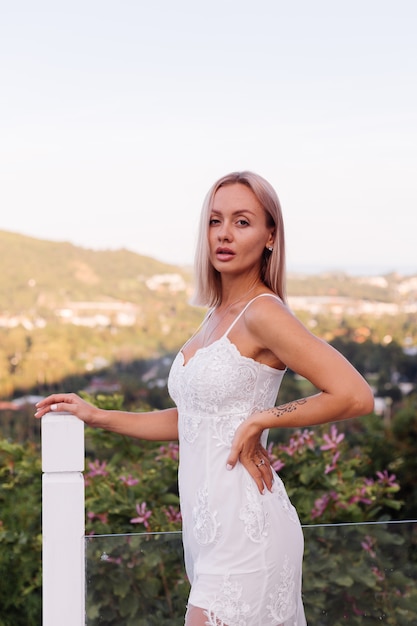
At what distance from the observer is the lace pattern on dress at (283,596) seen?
2119 millimetres

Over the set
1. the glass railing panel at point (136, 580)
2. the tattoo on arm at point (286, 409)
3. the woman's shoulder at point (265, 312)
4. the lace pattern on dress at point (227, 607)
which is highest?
the woman's shoulder at point (265, 312)

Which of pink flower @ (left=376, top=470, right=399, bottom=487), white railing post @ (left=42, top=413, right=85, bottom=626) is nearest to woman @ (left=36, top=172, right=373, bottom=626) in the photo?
white railing post @ (left=42, top=413, right=85, bottom=626)

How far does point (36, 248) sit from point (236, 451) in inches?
224

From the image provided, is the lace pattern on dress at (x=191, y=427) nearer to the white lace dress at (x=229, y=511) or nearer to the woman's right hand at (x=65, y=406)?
the white lace dress at (x=229, y=511)

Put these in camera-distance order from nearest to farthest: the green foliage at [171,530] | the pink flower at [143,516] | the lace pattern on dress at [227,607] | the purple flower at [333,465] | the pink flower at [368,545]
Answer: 1. the lace pattern on dress at [227,607]
2. the green foliage at [171,530]
3. the pink flower at [368,545]
4. the pink flower at [143,516]
5. the purple flower at [333,465]

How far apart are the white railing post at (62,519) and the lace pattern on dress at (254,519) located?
38cm

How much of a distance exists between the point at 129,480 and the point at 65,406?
172 cm

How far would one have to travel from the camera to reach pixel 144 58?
24.8 ft

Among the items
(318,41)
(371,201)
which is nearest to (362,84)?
(318,41)

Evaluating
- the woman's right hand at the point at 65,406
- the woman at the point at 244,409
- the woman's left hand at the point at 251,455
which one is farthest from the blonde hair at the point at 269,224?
the woman's right hand at the point at 65,406

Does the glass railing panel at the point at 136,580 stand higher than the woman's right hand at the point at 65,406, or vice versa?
the woman's right hand at the point at 65,406

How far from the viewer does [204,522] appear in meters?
2.13

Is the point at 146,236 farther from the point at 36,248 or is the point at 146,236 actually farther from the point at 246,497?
the point at 246,497

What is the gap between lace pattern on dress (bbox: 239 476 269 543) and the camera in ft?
6.83
